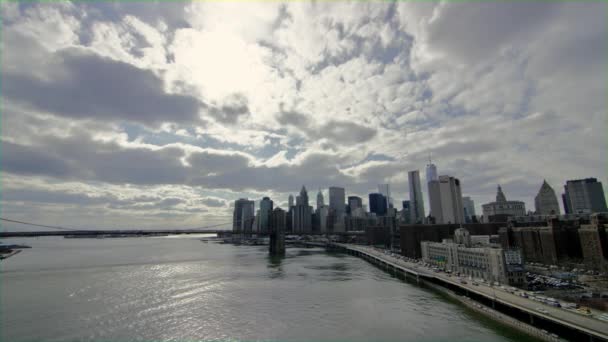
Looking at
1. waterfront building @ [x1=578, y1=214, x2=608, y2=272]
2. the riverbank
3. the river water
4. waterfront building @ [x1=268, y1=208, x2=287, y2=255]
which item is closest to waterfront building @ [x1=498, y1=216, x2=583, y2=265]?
waterfront building @ [x1=578, y1=214, x2=608, y2=272]

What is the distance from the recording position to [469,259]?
75.0 meters

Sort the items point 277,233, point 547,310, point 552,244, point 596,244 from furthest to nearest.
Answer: point 277,233
point 552,244
point 596,244
point 547,310

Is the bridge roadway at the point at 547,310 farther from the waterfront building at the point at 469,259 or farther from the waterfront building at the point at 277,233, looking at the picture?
the waterfront building at the point at 277,233

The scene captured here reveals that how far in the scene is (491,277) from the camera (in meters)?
65.2

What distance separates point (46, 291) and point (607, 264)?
443ft

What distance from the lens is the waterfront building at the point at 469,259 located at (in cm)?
6319

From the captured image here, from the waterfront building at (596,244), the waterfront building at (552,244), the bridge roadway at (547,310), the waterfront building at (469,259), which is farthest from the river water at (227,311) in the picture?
the waterfront building at (552,244)

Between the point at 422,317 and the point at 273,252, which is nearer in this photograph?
the point at 422,317

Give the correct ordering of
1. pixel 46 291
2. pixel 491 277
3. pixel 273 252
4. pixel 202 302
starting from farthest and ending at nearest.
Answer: pixel 273 252 < pixel 491 277 < pixel 46 291 < pixel 202 302

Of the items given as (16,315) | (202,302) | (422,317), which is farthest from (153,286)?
(422,317)

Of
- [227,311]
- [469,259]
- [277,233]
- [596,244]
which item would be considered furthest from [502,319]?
[277,233]

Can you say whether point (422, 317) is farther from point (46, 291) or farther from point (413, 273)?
point (46, 291)

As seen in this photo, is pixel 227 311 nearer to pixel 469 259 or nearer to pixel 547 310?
pixel 547 310

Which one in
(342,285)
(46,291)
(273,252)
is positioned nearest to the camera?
(46,291)
